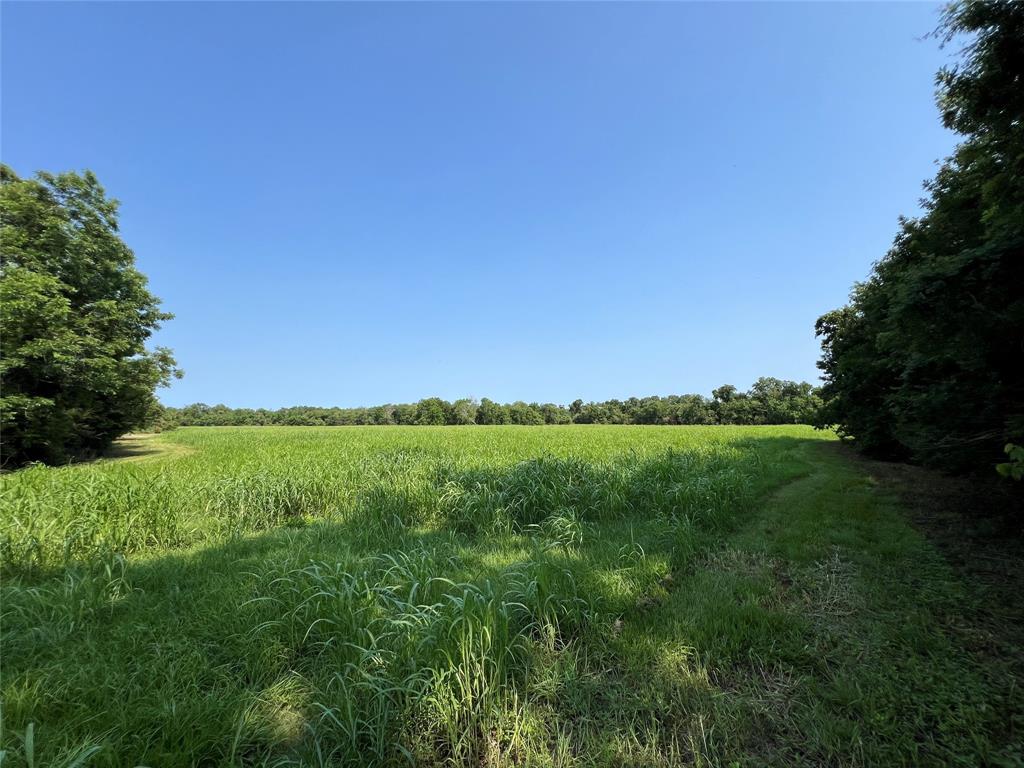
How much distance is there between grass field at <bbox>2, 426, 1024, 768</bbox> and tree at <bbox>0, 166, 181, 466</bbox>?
34.8 feet

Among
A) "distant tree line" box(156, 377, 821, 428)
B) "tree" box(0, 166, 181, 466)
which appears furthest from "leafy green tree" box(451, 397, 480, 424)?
"tree" box(0, 166, 181, 466)

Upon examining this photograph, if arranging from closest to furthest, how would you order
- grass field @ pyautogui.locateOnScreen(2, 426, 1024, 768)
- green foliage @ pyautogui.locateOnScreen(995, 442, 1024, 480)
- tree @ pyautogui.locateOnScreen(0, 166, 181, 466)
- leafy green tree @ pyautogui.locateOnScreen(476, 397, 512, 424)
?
1. grass field @ pyautogui.locateOnScreen(2, 426, 1024, 768)
2. green foliage @ pyautogui.locateOnScreen(995, 442, 1024, 480)
3. tree @ pyautogui.locateOnScreen(0, 166, 181, 466)
4. leafy green tree @ pyautogui.locateOnScreen(476, 397, 512, 424)

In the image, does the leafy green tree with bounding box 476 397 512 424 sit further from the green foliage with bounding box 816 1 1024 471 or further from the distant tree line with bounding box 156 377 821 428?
the green foliage with bounding box 816 1 1024 471

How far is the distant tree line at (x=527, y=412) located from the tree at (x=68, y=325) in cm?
5316

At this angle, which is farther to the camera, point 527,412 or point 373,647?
point 527,412

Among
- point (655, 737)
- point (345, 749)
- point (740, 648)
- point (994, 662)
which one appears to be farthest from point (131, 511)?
point (994, 662)

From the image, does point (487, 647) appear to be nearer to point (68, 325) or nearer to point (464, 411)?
point (68, 325)

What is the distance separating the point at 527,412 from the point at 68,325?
68.2 meters

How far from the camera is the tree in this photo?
1195 centimetres

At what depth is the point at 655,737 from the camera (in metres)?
2.09

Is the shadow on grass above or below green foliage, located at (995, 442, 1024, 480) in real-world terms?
below

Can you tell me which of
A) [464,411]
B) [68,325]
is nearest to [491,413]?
[464,411]

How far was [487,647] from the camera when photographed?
2.48 metres

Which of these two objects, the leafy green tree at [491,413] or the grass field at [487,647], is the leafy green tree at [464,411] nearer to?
the leafy green tree at [491,413]
